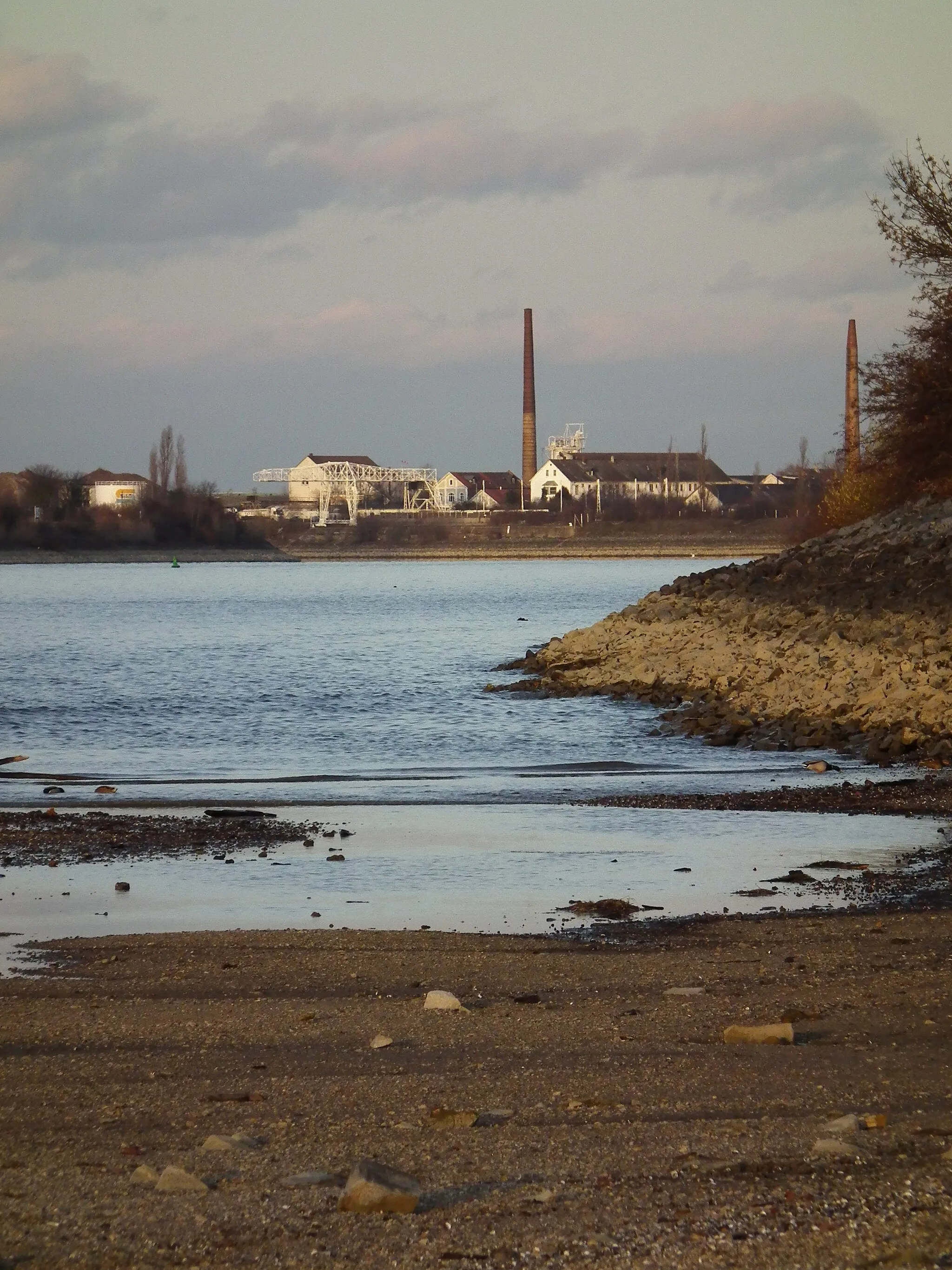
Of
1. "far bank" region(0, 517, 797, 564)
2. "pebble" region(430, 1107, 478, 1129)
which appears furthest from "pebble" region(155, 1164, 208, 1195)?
"far bank" region(0, 517, 797, 564)

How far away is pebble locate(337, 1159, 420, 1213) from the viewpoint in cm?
471

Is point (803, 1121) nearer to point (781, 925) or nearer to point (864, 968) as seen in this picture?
point (864, 968)

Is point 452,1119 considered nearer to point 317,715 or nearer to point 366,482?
point 317,715

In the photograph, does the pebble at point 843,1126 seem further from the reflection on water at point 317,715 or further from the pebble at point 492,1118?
the reflection on water at point 317,715

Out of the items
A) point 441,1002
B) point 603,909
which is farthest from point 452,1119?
point 603,909

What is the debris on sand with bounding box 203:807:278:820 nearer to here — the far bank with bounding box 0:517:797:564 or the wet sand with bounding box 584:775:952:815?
the wet sand with bounding box 584:775:952:815

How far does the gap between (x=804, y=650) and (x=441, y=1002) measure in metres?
22.6

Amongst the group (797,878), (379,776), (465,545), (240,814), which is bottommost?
(379,776)

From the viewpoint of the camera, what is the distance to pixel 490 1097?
239 inches

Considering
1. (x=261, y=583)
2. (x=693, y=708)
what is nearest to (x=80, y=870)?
(x=693, y=708)

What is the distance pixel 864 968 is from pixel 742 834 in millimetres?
6075

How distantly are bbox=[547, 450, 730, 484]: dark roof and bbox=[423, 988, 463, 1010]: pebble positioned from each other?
155 metres

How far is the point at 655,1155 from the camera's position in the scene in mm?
5234

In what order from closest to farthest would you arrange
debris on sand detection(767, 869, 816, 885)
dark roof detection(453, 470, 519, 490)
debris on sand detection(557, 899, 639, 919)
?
debris on sand detection(557, 899, 639, 919) → debris on sand detection(767, 869, 816, 885) → dark roof detection(453, 470, 519, 490)
